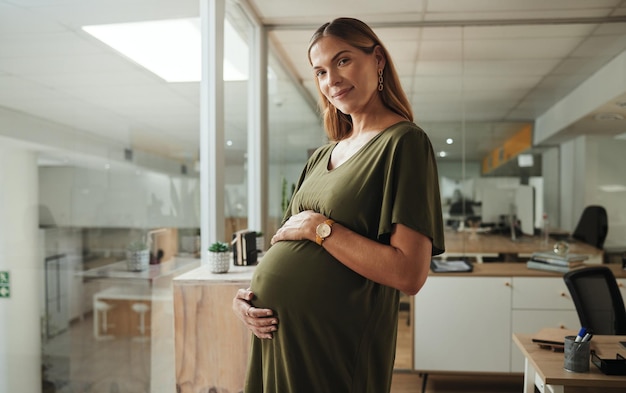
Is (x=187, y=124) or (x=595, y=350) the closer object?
(x=595, y=350)

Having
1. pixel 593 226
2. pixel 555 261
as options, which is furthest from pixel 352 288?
pixel 593 226

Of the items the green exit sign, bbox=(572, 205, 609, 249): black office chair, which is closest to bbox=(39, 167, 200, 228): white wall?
the green exit sign

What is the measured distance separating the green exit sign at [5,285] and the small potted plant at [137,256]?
0.62 meters

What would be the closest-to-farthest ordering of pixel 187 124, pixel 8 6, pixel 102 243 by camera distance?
1. pixel 8 6
2. pixel 102 243
3. pixel 187 124

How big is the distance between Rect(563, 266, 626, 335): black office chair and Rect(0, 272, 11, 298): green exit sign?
2036 millimetres

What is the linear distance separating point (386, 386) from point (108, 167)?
4.03ft

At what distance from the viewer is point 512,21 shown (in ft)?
12.0

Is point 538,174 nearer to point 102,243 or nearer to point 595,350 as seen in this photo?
point 595,350

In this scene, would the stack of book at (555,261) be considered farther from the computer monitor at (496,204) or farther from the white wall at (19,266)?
the white wall at (19,266)

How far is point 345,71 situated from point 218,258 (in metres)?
1.15

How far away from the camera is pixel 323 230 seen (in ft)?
3.69

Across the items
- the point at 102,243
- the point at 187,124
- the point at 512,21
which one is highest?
the point at 512,21

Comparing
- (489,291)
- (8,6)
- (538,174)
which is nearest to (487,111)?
(538,174)

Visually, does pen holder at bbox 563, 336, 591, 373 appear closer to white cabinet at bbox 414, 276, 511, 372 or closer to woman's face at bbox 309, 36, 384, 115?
woman's face at bbox 309, 36, 384, 115
